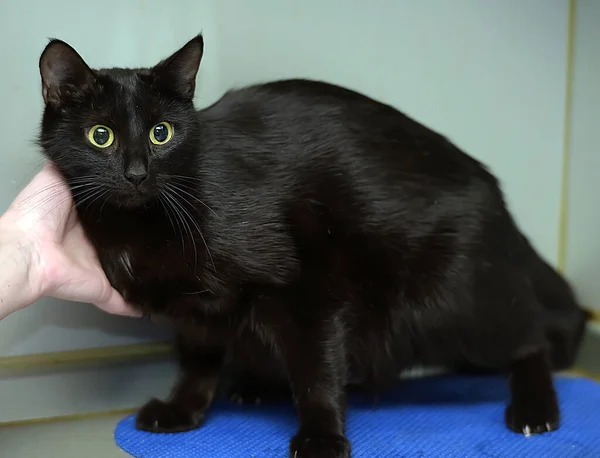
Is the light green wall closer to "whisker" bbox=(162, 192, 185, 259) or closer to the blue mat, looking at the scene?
the blue mat

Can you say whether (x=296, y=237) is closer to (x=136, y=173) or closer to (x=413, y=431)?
(x=136, y=173)

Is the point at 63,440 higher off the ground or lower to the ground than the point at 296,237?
lower

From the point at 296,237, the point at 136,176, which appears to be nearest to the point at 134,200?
the point at 136,176

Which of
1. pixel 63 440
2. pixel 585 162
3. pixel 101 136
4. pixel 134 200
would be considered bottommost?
pixel 63 440

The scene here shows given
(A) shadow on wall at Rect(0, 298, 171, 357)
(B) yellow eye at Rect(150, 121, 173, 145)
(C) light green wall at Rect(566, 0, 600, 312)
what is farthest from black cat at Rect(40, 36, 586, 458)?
(C) light green wall at Rect(566, 0, 600, 312)

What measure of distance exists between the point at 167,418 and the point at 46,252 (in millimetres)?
403

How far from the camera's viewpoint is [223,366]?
1.49 metres

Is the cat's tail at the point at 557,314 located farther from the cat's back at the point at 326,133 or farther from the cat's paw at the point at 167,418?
the cat's paw at the point at 167,418

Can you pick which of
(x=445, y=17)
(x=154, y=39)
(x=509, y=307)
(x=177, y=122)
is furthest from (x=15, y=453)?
(x=445, y=17)

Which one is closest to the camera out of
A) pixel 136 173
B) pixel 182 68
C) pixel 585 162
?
pixel 136 173

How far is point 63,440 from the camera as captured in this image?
54.4 inches

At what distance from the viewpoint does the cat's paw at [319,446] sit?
1143mm

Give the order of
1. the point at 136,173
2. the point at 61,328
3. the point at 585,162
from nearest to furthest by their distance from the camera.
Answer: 1. the point at 136,173
2. the point at 61,328
3. the point at 585,162

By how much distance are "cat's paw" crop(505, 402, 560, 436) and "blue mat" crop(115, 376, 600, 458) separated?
14 mm
